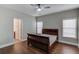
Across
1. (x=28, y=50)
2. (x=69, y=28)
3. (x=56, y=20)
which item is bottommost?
(x=28, y=50)

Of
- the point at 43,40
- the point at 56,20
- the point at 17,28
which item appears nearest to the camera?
the point at 17,28

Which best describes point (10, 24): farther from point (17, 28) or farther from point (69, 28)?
point (69, 28)

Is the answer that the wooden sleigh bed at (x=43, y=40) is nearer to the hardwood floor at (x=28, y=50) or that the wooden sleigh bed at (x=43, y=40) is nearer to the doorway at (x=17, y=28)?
the hardwood floor at (x=28, y=50)

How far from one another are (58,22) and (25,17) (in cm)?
67

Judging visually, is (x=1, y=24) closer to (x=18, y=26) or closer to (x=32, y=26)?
(x=18, y=26)

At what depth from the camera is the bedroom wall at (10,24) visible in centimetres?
122

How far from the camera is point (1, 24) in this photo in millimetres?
1219

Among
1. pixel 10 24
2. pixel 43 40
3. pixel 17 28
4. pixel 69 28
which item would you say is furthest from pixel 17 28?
pixel 43 40

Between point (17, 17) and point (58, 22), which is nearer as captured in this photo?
point (17, 17)

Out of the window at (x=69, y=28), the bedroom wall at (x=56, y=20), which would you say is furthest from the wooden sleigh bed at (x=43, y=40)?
the window at (x=69, y=28)

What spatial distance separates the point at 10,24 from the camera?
3.97 feet
